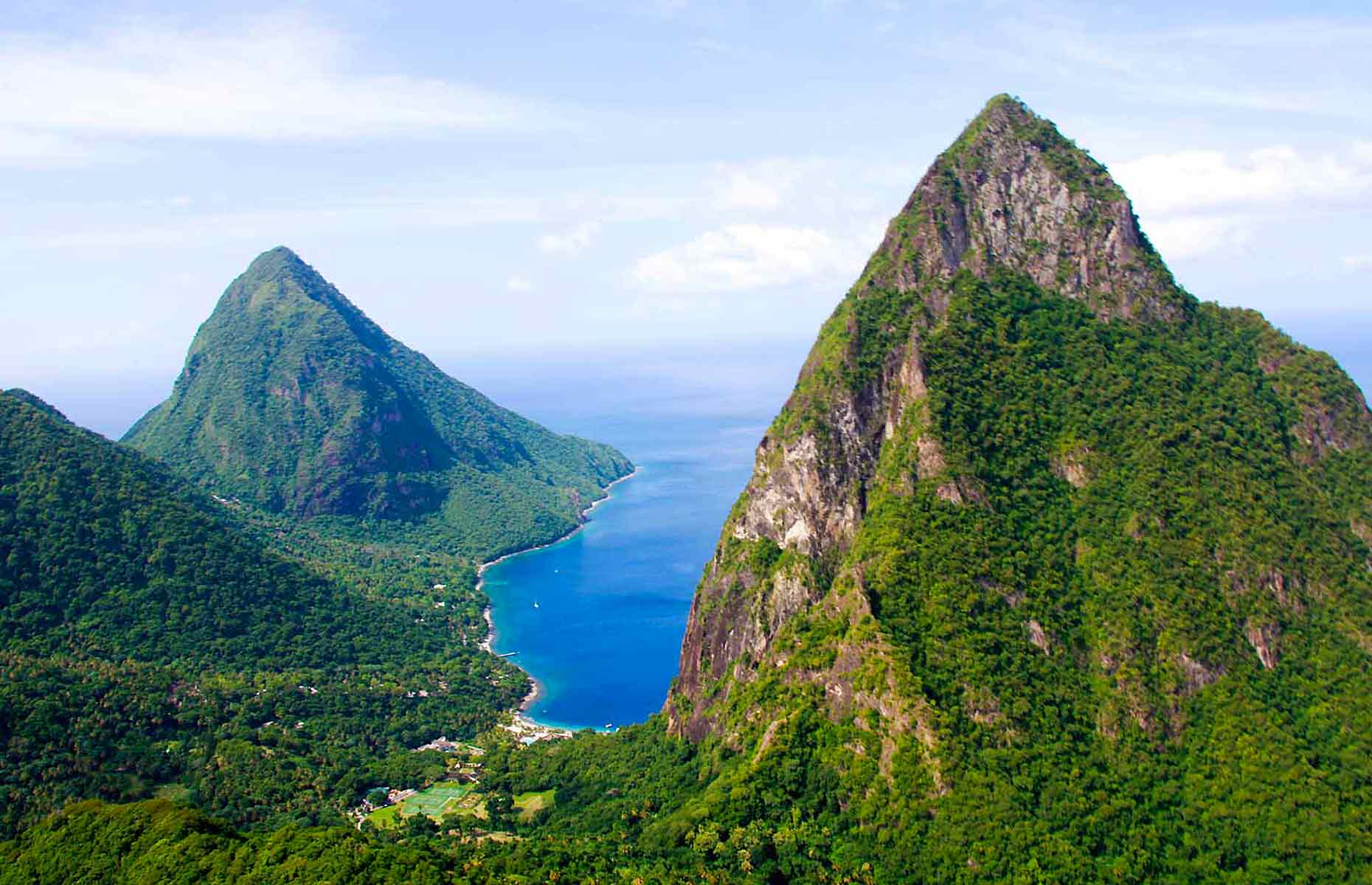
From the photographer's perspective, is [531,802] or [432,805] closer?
[531,802]

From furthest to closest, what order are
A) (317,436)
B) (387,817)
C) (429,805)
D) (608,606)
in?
1. (317,436)
2. (608,606)
3. (429,805)
4. (387,817)

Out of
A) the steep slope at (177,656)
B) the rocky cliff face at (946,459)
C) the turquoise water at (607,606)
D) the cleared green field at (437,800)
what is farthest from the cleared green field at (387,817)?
the turquoise water at (607,606)

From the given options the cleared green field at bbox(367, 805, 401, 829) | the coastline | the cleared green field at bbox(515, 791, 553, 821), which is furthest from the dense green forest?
the cleared green field at bbox(367, 805, 401, 829)

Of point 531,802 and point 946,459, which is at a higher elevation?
point 946,459

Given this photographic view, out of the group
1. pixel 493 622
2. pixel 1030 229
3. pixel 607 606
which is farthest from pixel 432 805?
pixel 1030 229

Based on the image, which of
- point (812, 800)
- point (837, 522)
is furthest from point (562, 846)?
point (837, 522)

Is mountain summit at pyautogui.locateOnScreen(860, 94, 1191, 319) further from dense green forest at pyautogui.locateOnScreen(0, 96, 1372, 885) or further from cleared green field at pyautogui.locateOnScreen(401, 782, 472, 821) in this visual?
cleared green field at pyautogui.locateOnScreen(401, 782, 472, 821)

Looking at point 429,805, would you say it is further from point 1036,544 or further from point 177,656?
point 1036,544
